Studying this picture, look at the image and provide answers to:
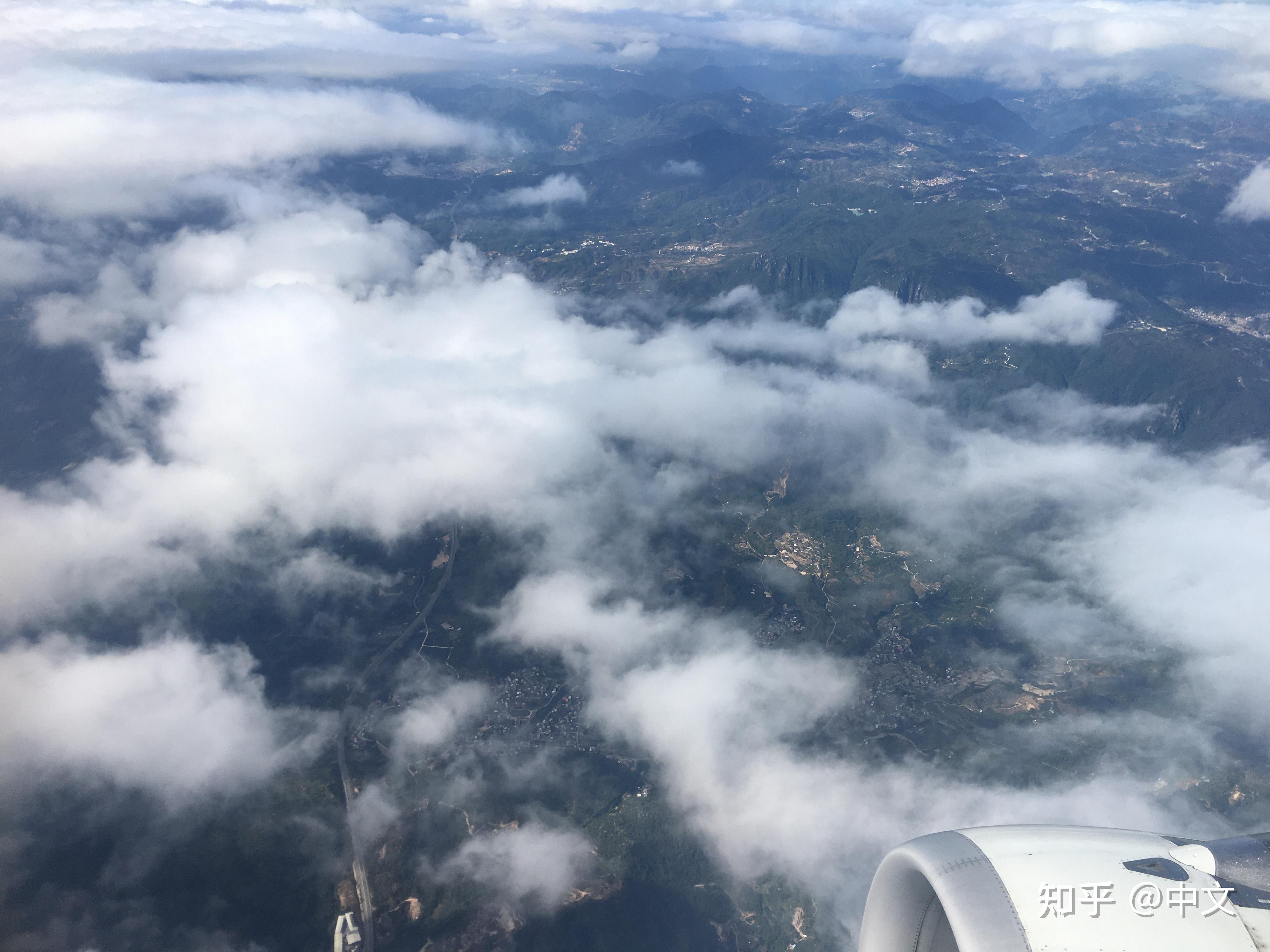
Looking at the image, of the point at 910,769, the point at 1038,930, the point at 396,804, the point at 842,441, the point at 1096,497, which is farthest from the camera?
the point at 842,441

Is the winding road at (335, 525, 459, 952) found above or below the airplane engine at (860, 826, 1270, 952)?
below

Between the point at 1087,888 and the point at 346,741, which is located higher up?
the point at 1087,888

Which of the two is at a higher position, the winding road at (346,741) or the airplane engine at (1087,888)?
the airplane engine at (1087,888)

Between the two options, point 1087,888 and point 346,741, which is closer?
point 1087,888

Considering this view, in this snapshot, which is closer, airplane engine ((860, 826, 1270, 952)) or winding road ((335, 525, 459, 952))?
airplane engine ((860, 826, 1270, 952))

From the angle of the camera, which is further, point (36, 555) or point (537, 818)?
point (36, 555)

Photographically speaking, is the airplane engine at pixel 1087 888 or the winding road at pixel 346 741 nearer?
the airplane engine at pixel 1087 888

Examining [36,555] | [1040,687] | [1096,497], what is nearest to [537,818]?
[1040,687]

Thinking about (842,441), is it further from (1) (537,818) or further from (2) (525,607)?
(1) (537,818)
